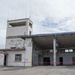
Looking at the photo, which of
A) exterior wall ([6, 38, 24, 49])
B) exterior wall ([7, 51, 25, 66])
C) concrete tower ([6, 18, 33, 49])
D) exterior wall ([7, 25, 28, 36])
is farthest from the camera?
exterior wall ([7, 25, 28, 36])

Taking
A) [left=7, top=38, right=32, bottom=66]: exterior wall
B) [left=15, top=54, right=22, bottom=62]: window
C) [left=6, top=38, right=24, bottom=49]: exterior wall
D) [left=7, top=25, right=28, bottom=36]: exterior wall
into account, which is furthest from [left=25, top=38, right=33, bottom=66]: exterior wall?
[left=7, top=25, right=28, bottom=36]: exterior wall

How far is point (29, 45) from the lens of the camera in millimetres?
29172

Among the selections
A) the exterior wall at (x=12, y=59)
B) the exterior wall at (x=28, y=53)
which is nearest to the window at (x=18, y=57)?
the exterior wall at (x=12, y=59)

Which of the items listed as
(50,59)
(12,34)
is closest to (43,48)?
(50,59)

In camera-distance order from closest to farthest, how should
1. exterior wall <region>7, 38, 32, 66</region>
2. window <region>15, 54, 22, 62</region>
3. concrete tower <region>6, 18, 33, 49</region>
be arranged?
exterior wall <region>7, 38, 32, 66</region>, window <region>15, 54, 22, 62</region>, concrete tower <region>6, 18, 33, 49</region>

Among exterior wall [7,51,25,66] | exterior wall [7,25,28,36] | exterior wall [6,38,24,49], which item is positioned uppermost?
exterior wall [7,25,28,36]

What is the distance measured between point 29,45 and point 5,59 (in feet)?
20.0

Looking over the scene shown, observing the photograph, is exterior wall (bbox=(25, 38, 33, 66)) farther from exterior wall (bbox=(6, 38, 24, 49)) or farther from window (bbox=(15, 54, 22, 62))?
exterior wall (bbox=(6, 38, 24, 49))

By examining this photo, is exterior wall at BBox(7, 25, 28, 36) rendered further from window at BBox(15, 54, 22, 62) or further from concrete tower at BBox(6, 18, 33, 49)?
window at BBox(15, 54, 22, 62)

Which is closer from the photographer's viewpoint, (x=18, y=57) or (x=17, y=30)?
(x=18, y=57)

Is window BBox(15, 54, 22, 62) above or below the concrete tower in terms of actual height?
below

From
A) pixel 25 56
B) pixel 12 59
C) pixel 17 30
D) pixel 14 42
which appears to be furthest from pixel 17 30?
pixel 25 56

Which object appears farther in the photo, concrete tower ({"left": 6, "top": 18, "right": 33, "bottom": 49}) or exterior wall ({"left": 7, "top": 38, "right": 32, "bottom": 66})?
concrete tower ({"left": 6, "top": 18, "right": 33, "bottom": 49})

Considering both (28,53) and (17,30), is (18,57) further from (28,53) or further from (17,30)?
(17,30)
